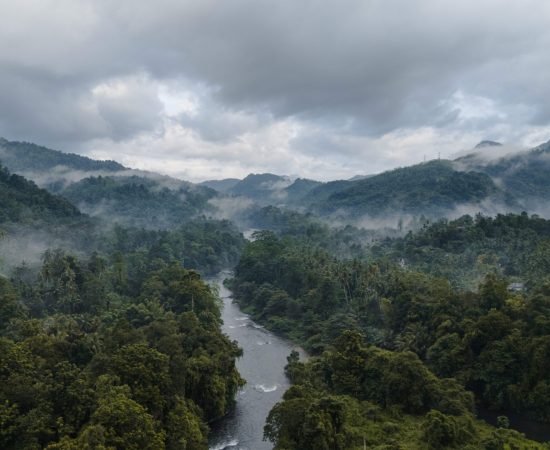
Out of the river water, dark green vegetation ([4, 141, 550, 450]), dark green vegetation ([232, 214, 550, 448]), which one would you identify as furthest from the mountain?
the river water

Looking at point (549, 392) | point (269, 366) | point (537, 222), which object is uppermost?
point (537, 222)

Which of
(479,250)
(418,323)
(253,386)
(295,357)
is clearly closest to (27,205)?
(295,357)

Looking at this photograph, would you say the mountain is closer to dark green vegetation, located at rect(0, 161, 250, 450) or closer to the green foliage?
dark green vegetation, located at rect(0, 161, 250, 450)

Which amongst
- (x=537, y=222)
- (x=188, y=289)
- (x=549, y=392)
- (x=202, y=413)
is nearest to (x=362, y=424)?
(x=202, y=413)

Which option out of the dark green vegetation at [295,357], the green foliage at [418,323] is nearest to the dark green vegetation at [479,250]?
the dark green vegetation at [295,357]

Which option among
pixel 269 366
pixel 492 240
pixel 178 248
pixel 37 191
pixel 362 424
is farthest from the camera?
pixel 37 191

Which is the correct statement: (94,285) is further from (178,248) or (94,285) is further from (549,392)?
(178,248)
